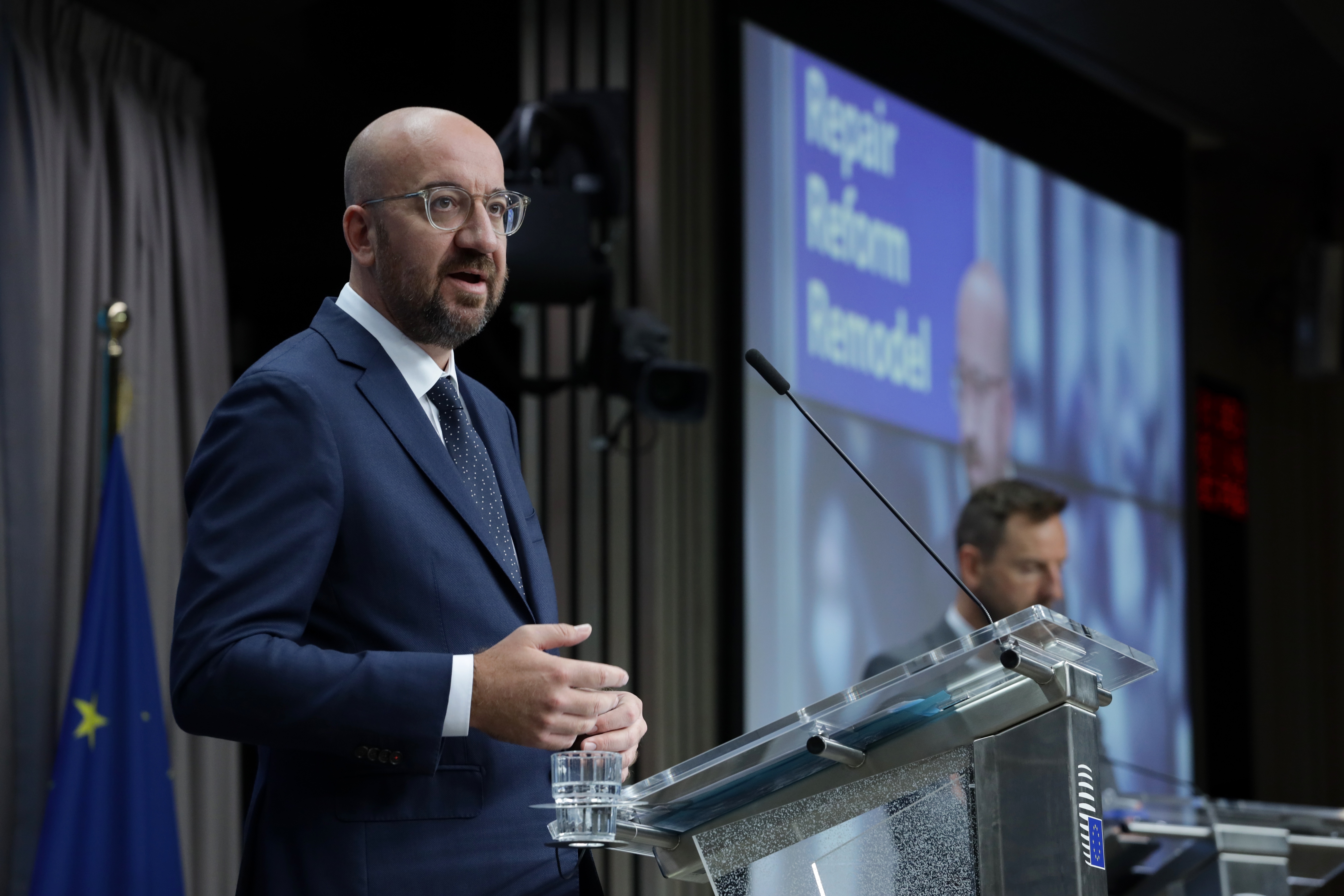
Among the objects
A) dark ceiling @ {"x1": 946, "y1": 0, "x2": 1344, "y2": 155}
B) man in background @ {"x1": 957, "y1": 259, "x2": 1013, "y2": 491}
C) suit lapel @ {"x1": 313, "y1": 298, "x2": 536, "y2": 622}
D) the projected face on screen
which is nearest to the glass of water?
suit lapel @ {"x1": 313, "y1": 298, "x2": 536, "y2": 622}

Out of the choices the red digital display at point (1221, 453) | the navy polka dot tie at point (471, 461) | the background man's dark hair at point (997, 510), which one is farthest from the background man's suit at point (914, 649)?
the red digital display at point (1221, 453)

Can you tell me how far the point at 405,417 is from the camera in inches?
63.9

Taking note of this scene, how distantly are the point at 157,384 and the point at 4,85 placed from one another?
84 centimetres

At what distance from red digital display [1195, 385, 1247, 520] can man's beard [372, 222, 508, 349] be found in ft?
19.6

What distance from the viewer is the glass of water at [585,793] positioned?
1.42 metres

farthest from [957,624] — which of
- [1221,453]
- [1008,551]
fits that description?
[1221,453]

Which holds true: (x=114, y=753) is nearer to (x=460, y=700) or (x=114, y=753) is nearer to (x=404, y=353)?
(x=404, y=353)

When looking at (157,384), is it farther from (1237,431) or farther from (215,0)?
(1237,431)

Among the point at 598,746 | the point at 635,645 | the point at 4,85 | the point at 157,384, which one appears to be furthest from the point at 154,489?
the point at 598,746

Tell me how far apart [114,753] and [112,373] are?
84cm

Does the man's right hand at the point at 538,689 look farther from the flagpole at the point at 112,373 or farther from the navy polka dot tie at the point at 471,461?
the flagpole at the point at 112,373

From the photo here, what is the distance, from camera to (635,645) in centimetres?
432

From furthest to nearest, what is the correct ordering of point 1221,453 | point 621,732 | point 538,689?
point 1221,453
point 621,732
point 538,689

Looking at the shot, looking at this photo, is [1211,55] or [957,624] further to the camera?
[1211,55]
